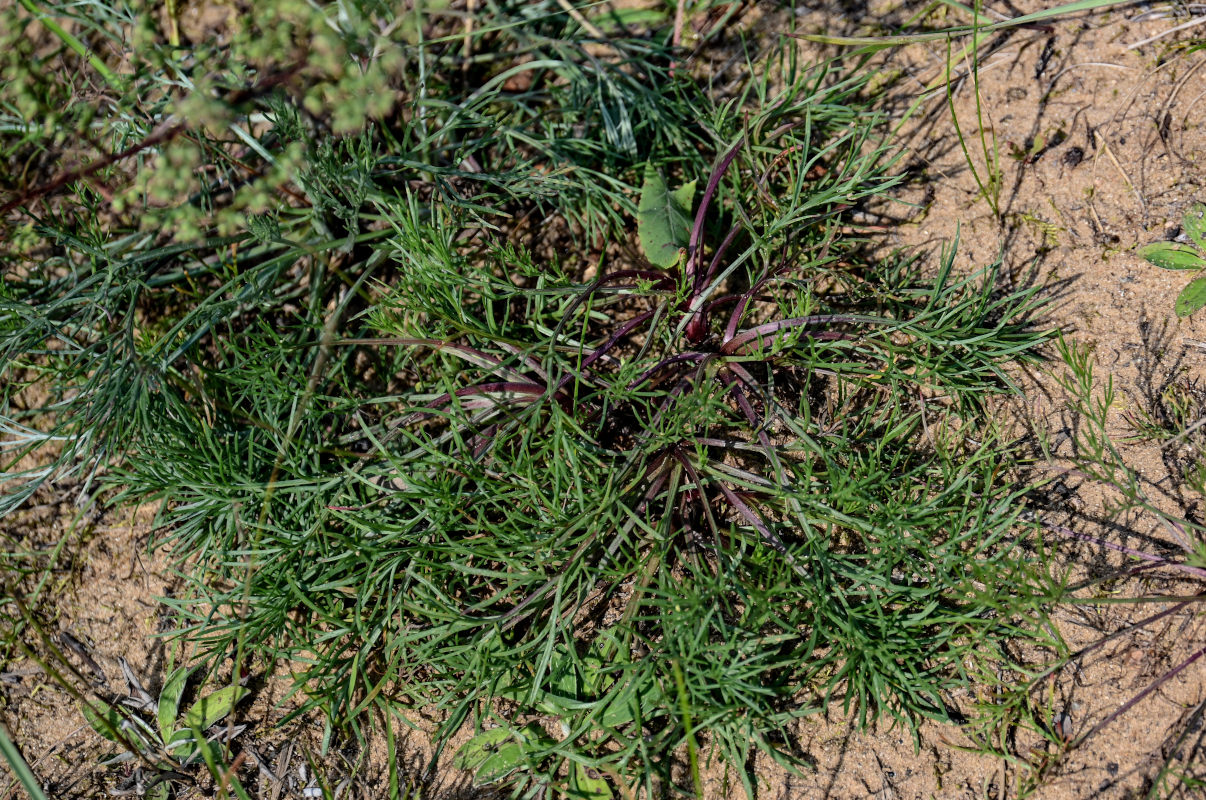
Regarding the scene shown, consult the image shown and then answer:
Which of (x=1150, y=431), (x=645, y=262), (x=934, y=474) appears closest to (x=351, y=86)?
(x=645, y=262)

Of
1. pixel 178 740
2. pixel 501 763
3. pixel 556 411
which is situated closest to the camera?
pixel 556 411

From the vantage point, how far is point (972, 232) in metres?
2.41

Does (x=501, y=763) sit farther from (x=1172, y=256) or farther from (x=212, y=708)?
(x=1172, y=256)

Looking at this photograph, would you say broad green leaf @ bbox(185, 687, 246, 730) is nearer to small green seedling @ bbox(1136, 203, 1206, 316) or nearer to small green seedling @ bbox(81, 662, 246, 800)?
small green seedling @ bbox(81, 662, 246, 800)

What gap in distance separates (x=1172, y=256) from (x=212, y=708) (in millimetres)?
2909

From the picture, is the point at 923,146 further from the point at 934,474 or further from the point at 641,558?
the point at 641,558

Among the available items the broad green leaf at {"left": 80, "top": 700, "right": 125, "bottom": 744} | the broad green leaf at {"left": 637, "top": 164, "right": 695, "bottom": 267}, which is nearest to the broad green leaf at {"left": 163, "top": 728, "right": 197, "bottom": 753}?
the broad green leaf at {"left": 80, "top": 700, "right": 125, "bottom": 744}

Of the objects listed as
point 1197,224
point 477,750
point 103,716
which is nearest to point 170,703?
point 103,716

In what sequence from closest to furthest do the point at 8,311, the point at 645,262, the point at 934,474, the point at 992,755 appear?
the point at 992,755, the point at 934,474, the point at 8,311, the point at 645,262

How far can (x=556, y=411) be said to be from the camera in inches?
79.8

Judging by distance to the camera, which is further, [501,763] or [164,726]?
[164,726]

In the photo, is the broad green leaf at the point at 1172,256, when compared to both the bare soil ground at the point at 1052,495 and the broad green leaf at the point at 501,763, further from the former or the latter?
the broad green leaf at the point at 501,763

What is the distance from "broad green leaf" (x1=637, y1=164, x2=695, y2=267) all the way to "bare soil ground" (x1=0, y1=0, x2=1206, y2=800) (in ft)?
2.04

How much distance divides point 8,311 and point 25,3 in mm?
1036
